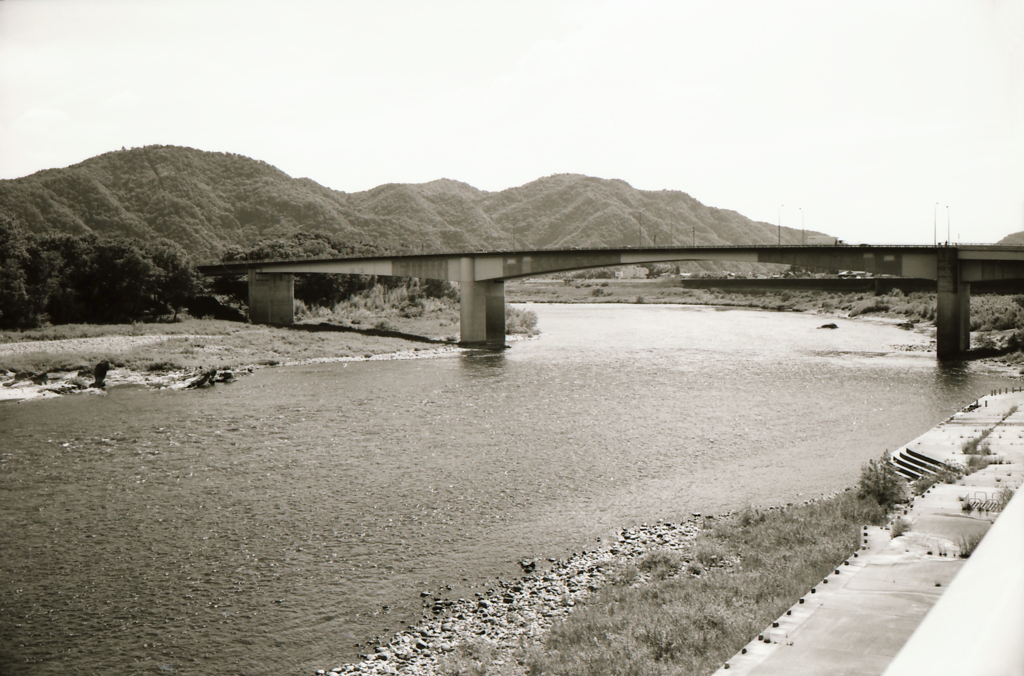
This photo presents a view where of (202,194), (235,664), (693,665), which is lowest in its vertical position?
(235,664)

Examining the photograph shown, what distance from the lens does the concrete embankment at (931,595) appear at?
0.98 metres

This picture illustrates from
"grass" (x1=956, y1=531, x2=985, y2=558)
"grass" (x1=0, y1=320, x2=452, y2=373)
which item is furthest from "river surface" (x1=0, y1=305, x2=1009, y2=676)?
"grass" (x1=956, y1=531, x2=985, y2=558)

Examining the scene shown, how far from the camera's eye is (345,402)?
29297mm

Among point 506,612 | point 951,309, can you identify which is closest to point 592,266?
point 951,309

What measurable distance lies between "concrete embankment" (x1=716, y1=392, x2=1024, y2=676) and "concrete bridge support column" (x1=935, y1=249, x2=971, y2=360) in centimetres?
2417

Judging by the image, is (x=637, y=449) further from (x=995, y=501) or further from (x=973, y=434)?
(x=995, y=501)

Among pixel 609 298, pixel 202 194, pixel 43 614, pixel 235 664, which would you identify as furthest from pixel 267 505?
pixel 202 194

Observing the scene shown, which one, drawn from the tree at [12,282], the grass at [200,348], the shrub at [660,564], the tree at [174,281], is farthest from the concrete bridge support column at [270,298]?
the shrub at [660,564]

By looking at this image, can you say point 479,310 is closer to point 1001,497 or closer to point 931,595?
point 1001,497

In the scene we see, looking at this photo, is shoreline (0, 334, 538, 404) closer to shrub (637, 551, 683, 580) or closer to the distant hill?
the distant hill

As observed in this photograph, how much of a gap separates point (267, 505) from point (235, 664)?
6564 mm

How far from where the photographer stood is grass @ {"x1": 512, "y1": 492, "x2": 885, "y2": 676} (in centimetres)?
884

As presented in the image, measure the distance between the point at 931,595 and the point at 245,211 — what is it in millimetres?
130116

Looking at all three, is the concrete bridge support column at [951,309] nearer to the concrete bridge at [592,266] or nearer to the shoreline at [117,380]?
the concrete bridge at [592,266]
